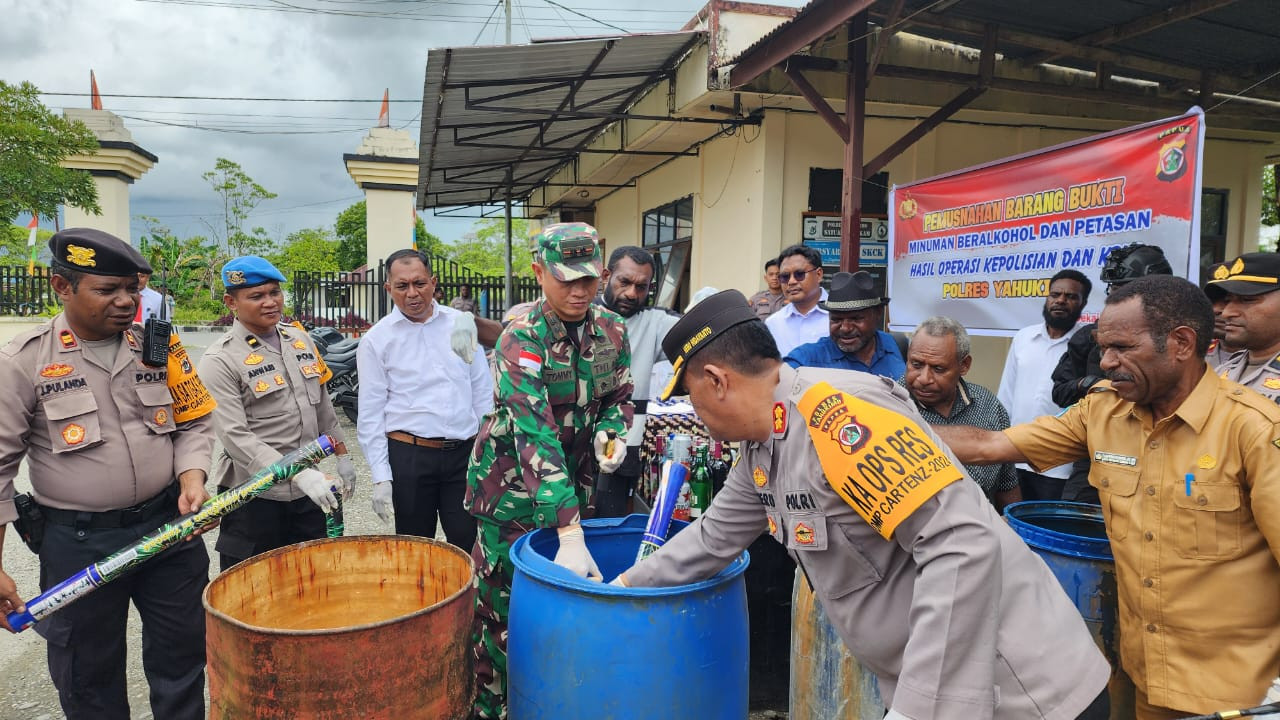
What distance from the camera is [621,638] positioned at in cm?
175

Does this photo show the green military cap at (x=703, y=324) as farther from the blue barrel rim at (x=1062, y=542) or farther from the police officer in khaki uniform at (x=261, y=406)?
the police officer in khaki uniform at (x=261, y=406)

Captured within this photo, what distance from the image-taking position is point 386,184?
15.9 m

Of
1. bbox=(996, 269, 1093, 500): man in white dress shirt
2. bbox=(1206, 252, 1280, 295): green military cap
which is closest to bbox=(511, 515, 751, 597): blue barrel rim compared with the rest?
bbox=(1206, 252, 1280, 295): green military cap

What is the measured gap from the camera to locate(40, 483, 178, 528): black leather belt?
2.36m

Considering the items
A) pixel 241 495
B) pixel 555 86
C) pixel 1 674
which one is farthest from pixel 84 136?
pixel 241 495

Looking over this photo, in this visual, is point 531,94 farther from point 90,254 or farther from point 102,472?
point 102,472

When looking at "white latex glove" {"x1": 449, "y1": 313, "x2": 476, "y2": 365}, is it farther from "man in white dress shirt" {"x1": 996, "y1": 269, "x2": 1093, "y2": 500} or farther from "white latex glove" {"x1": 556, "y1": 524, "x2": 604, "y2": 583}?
"man in white dress shirt" {"x1": 996, "y1": 269, "x2": 1093, "y2": 500}

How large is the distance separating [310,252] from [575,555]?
31.7m

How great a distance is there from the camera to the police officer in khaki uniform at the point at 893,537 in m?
1.29

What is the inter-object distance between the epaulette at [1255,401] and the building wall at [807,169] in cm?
618

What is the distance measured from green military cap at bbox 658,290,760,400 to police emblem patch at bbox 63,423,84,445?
6.54ft

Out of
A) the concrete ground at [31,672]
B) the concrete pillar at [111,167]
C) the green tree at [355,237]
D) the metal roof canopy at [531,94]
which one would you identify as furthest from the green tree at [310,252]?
the concrete ground at [31,672]

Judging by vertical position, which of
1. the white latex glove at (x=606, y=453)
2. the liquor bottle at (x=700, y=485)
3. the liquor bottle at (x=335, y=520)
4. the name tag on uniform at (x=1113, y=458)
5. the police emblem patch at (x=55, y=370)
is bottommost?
the liquor bottle at (x=335, y=520)

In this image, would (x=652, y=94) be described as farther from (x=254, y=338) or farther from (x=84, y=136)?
(x=84, y=136)
